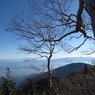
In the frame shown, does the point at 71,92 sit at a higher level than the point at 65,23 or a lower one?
lower

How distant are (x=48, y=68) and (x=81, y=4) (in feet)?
53.9

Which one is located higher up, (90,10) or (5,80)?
(90,10)

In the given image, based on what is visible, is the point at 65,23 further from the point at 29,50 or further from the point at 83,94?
the point at 29,50

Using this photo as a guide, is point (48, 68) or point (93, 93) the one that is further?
point (48, 68)

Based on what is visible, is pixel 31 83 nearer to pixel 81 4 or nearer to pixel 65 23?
pixel 65 23

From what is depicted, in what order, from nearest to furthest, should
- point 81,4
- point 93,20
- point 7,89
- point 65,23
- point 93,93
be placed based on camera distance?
1. point 93,20
2. point 81,4
3. point 93,93
4. point 65,23
5. point 7,89

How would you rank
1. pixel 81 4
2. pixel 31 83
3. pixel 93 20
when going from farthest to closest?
pixel 31 83, pixel 81 4, pixel 93 20

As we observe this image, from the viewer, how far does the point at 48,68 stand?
21.0 metres

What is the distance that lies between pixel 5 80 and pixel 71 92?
38.8ft

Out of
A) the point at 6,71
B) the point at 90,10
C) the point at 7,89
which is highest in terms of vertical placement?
the point at 90,10

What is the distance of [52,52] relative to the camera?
20953mm

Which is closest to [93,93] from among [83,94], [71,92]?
[83,94]

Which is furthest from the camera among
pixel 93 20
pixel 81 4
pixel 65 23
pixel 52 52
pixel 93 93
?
pixel 52 52

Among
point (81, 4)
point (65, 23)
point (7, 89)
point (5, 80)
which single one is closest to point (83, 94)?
point (81, 4)
